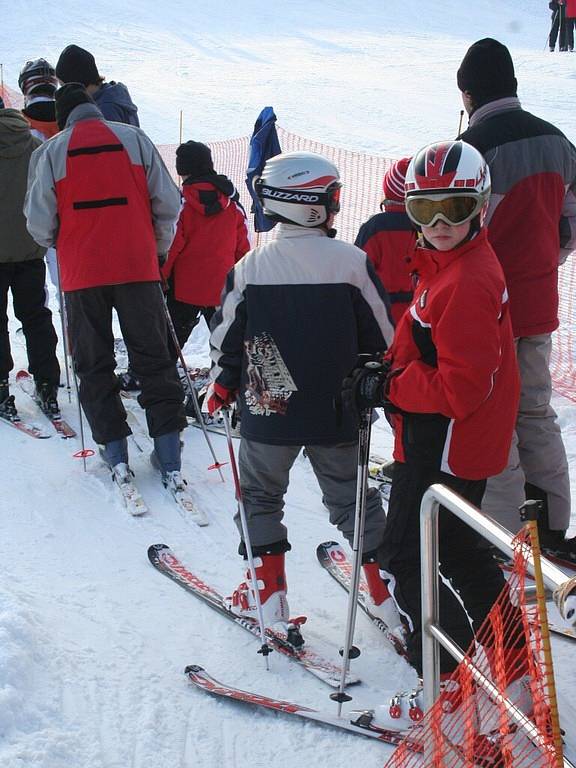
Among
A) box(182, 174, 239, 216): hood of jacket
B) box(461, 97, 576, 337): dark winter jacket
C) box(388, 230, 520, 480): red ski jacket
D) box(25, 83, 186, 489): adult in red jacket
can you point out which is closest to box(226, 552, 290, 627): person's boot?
box(388, 230, 520, 480): red ski jacket

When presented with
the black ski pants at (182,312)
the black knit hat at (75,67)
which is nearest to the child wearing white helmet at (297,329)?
the black knit hat at (75,67)

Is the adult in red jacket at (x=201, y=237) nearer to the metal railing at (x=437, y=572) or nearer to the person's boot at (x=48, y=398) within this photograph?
the person's boot at (x=48, y=398)

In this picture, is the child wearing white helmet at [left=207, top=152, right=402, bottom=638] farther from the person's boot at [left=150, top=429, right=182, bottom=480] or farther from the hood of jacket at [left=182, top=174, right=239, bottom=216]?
the hood of jacket at [left=182, top=174, right=239, bottom=216]

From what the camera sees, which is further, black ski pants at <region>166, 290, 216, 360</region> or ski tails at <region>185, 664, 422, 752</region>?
black ski pants at <region>166, 290, 216, 360</region>

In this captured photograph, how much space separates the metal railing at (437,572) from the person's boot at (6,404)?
4.44 m

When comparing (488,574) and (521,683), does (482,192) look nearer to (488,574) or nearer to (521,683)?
(488,574)

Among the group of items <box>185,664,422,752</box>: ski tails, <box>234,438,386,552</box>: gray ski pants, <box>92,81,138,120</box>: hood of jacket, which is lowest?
<box>185,664,422,752</box>: ski tails

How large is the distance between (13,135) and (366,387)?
4.10m

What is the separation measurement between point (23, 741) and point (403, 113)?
17543 mm

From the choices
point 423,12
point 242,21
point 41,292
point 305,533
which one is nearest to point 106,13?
point 242,21

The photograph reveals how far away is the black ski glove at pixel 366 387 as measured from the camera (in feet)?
9.62

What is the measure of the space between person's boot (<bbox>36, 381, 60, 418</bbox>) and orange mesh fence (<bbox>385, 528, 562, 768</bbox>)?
419 centimetres

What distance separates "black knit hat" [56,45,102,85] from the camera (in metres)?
5.45

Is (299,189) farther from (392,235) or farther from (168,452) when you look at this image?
(168,452)
